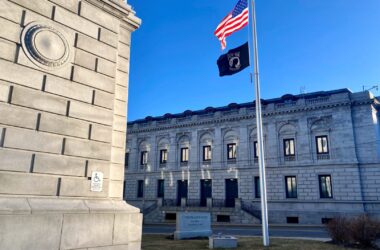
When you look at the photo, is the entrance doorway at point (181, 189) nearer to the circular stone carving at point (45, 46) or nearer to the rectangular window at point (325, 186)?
the rectangular window at point (325, 186)

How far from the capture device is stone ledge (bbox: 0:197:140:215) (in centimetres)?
657

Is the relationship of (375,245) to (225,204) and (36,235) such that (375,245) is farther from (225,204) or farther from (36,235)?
(225,204)

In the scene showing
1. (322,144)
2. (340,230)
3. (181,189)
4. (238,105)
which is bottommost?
(340,230)

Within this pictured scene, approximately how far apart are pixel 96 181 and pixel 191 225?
1109 centimetres

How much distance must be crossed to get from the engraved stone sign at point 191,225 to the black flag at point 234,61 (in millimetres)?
8325

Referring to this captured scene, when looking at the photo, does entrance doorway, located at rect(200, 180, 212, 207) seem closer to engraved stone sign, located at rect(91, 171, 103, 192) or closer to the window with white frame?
the window with white frame

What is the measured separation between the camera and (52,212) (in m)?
7.10

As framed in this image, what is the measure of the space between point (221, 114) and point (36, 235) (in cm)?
3494

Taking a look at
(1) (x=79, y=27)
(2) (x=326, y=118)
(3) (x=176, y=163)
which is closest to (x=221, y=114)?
(3) (x=176, y=163)

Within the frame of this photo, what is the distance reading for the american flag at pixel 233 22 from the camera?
15.3m

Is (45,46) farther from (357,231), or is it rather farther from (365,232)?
(365,232)

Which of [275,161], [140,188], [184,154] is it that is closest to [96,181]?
[275,161]

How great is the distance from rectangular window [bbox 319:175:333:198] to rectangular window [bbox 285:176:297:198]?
261 centimetres

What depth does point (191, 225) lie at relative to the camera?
60.1 feet
